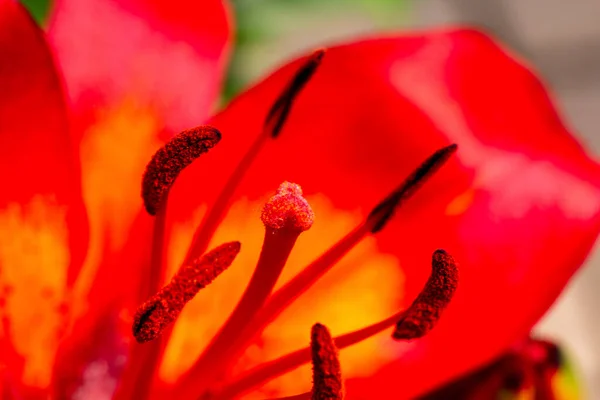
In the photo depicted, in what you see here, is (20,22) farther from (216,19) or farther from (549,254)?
(549,254)

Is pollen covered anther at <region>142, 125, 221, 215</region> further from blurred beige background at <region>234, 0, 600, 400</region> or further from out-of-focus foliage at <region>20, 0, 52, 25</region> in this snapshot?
blurred beige background at <region>234, 0, 600, 400</region>

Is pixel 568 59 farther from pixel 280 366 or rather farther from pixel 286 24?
pixel 280 366

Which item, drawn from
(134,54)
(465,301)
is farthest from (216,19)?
(465,301)

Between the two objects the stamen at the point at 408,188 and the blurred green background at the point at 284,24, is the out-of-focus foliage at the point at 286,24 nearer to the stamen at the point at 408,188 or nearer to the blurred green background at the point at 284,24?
the blurred green background at the point at 284,24

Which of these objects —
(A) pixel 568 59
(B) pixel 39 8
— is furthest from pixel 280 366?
(A) pixel 568 59

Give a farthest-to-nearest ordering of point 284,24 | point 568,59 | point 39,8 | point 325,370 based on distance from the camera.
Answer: point 568,59, point 284,24, point 39,8, point 325,370

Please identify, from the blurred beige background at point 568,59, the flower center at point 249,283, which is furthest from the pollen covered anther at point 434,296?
the blurred beige background at point 568,59

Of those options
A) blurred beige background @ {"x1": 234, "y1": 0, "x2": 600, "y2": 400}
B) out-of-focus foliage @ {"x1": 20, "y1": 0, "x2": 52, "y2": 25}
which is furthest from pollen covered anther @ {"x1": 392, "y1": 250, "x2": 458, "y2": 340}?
blurred beige background @ {"x1": 234, "y1": 0, "x2": 600, "y2": 400}
